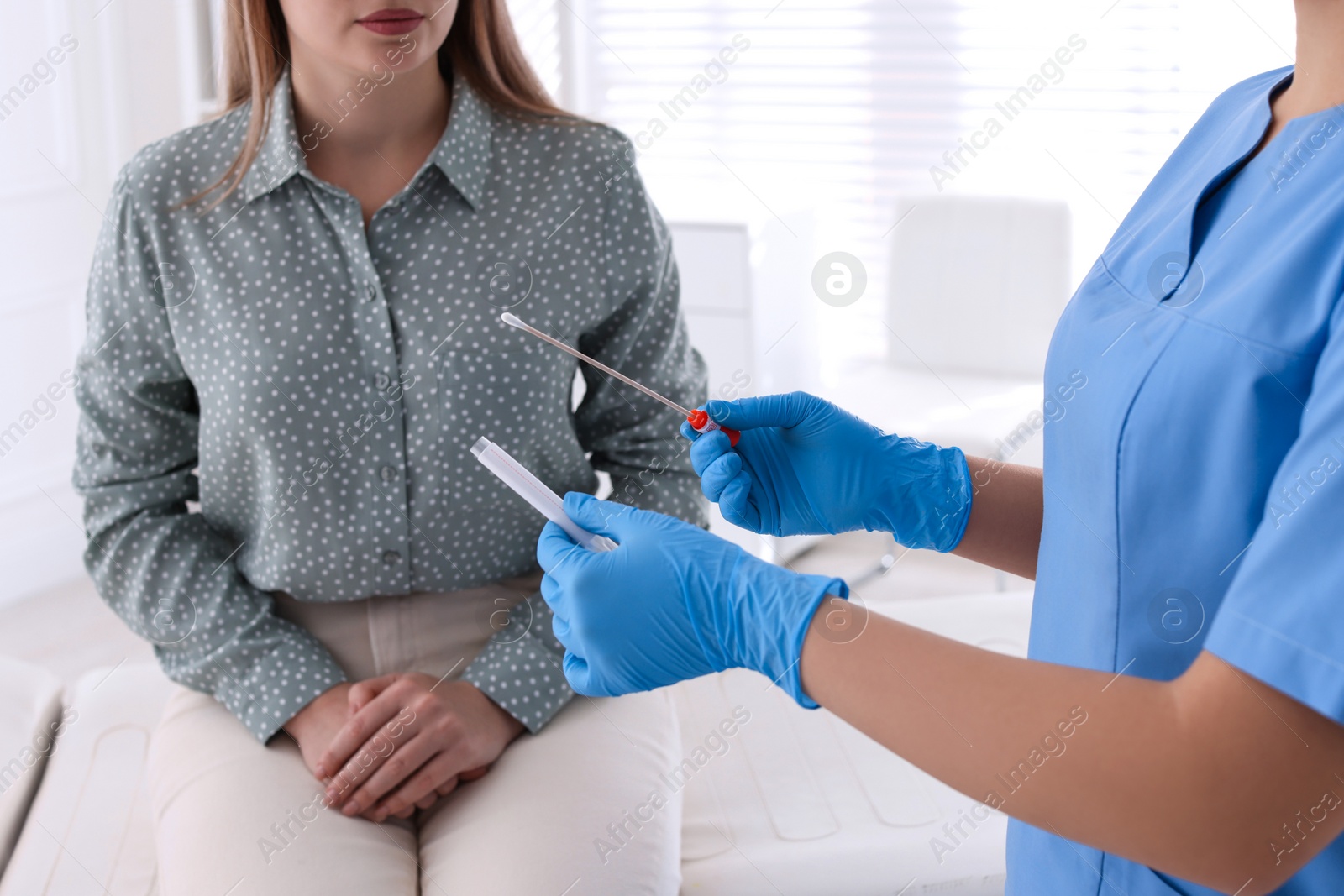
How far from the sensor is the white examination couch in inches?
43.3

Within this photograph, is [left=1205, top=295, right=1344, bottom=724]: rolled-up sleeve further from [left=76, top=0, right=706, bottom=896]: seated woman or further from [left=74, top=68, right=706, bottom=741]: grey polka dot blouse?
[left=74, top=68, right=706, bottom=741]: grey polka dot blouse

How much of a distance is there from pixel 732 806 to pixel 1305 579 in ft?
2.58

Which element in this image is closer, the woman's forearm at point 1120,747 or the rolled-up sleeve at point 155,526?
the woman's forearm at point 1120,747

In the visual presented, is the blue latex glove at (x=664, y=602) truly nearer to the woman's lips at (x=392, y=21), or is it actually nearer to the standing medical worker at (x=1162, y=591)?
the standing medical worker at (x=1162, y=591)

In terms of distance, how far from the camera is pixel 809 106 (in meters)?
3.31

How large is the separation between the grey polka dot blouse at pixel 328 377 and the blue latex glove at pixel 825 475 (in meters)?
0.27

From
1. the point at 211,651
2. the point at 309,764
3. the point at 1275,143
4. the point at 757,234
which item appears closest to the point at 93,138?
the point at 757,234

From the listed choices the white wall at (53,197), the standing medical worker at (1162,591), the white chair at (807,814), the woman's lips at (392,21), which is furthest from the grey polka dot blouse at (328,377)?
the white wall at (53,197)

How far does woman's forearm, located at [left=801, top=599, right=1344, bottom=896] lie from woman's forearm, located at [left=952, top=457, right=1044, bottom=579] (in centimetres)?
31

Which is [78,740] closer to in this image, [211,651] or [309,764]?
[211,651]

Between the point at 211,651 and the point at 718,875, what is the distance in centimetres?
59

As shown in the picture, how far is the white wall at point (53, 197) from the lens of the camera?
8.54 feet

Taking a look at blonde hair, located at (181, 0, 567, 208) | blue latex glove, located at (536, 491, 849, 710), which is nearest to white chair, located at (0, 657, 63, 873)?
blonde hair, located at (181, 0, 567, 208)

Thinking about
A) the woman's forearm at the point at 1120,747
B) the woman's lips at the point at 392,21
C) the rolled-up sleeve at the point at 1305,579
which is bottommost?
the woman's forearm at the point at 1120,747
